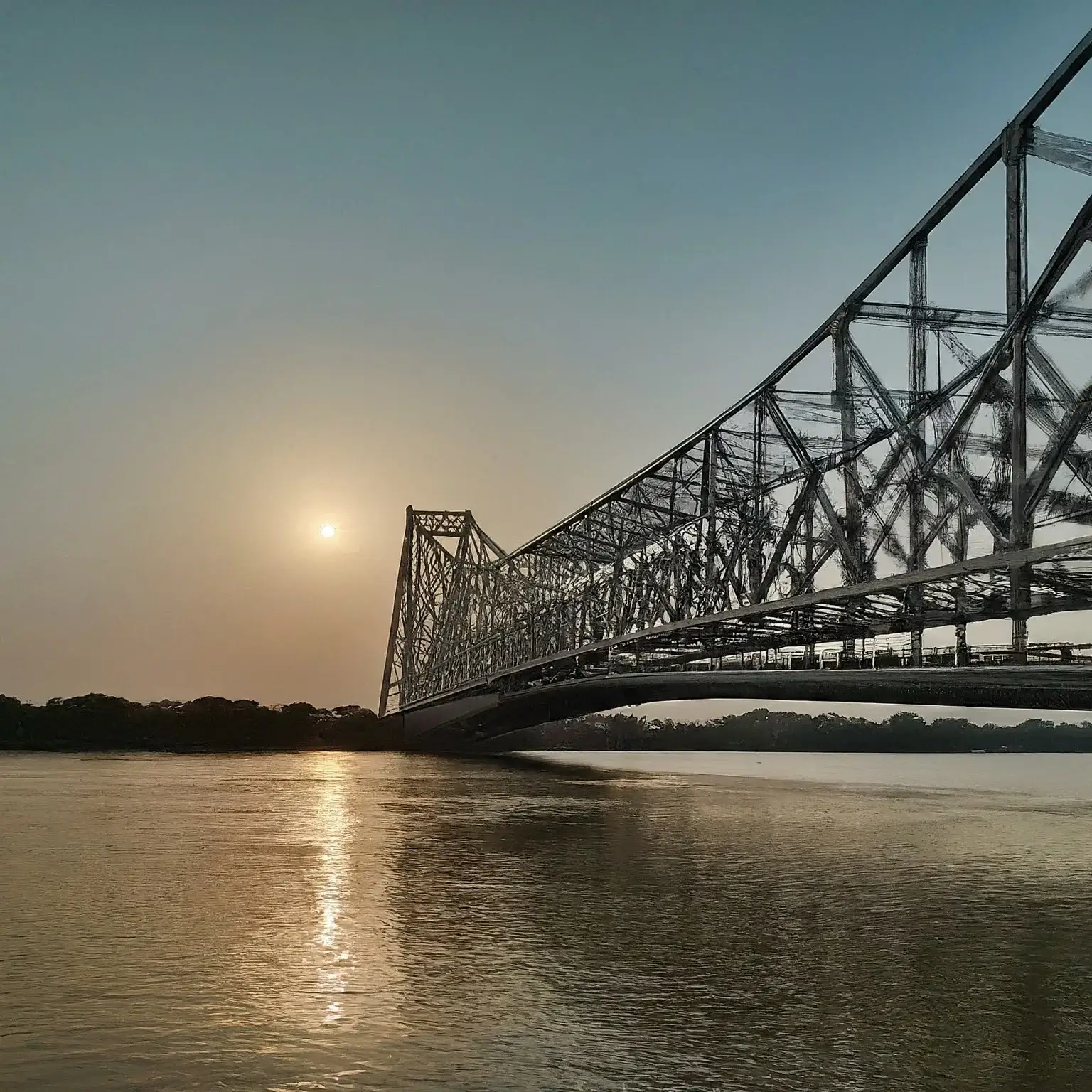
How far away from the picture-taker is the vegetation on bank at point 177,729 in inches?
3538

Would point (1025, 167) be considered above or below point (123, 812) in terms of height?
above

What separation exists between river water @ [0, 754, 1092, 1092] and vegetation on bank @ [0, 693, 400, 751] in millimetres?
64650

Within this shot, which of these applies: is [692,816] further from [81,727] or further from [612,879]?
[81,727]

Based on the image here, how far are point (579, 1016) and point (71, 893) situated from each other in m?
9.47

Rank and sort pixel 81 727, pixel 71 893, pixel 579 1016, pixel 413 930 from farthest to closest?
pixel 81 727 → pixel 71 893 → pixel 413 930 → pixel 579 1016

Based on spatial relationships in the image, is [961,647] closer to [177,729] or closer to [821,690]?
[821,690]

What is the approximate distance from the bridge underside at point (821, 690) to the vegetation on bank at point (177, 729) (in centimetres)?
2500

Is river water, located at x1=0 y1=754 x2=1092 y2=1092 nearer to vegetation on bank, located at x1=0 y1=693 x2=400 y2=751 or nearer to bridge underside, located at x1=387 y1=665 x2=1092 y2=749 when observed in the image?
bridge underside, located at x1=387 y1=665 x2=1092 y2=749

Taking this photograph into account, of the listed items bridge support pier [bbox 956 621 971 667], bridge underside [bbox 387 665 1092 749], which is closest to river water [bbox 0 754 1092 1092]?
bridge underside [bbox 387 665 1092 749]

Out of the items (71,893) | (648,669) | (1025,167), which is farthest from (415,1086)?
(648,669)

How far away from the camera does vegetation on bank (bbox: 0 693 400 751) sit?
8988 cm

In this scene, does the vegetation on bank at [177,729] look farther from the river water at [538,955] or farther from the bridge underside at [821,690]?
the river water at [538,955]

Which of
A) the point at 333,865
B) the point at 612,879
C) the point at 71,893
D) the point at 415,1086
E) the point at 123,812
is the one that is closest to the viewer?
the point at 415,1086

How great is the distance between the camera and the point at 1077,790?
175ft
